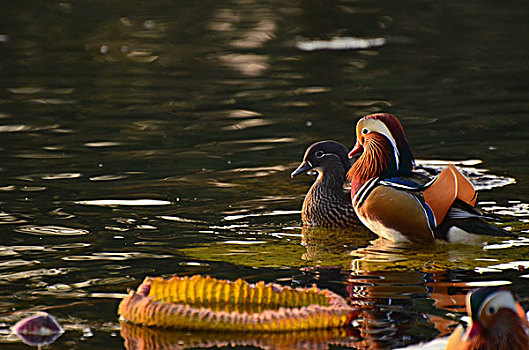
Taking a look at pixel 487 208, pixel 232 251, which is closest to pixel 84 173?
pixel 232 251

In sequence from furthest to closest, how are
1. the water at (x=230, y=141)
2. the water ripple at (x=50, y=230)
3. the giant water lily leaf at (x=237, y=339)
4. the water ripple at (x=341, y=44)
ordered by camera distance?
the water ripple at (x=341, y=44) < the water ripple at (x=50, y=230) < the water at (x=230, y=141) < the giant water lily leaf at (x=237, y=339)

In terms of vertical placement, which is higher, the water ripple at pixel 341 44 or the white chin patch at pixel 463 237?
the white chin patch at pixel 463 237

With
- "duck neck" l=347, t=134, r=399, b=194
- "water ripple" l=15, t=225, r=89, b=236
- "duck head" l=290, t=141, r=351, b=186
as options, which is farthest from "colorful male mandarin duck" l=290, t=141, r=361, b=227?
"water ripple" l=15, t=225, r=89, b=236

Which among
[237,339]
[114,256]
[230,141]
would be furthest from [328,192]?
[237,339]

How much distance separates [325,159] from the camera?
10.6 metres

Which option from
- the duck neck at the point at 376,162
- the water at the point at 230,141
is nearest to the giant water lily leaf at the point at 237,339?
the water at the point at 230,141

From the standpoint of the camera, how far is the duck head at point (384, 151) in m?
9.50

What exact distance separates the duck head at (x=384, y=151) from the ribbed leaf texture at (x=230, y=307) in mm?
3050

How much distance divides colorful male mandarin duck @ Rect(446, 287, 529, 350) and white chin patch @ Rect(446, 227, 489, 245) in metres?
3.38

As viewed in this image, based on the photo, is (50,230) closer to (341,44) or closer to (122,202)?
(122,202)

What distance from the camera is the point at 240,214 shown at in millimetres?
10031

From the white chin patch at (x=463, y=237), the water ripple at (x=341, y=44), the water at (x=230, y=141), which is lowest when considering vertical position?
the water ripple at (x=341, y=44)

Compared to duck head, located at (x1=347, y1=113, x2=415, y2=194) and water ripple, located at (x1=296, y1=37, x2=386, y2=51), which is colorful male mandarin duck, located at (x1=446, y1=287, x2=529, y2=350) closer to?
duck head, located at (x1=347, y1=113, x2=415, y2=194)

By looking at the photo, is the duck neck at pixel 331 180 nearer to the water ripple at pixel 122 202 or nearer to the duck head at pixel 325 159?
the duck head at pixel 325 159
